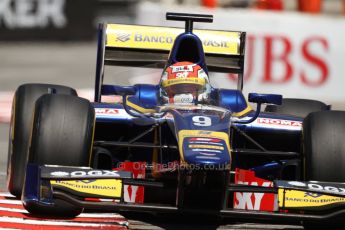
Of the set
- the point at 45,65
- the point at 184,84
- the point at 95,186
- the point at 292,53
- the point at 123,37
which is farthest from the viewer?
the point at 45,65

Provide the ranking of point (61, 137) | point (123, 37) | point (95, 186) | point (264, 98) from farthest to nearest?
point (123, 37) → point (264, 98) → point (61, 137) → point (95, 186)

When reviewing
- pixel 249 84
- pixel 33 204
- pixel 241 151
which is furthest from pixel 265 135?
pixel 249 84

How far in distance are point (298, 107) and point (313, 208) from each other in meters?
2.68

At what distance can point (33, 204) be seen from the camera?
258 inches

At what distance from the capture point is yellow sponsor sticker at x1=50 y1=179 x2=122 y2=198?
627 centimetres

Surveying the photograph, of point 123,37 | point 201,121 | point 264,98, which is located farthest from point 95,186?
point 123,37

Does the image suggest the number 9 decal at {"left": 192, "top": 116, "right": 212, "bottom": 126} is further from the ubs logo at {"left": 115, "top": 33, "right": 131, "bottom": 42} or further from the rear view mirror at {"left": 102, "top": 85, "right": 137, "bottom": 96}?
the ubs logo at {"left": 115, "top": 33, "right": 131, "bottom": 42}

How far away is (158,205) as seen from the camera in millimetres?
6309

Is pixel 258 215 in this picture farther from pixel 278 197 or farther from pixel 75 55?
pixel 75 55

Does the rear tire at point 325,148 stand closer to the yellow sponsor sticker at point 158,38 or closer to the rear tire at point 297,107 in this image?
the rear tire at point 297,107

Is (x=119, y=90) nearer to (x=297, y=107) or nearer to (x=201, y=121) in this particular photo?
(x=201, y=121)

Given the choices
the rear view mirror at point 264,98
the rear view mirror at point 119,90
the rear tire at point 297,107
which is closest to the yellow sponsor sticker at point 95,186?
the rear view mirror at point 119,90

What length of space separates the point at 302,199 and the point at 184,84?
180 cm

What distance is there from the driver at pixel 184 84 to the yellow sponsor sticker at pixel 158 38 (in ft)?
3.59
